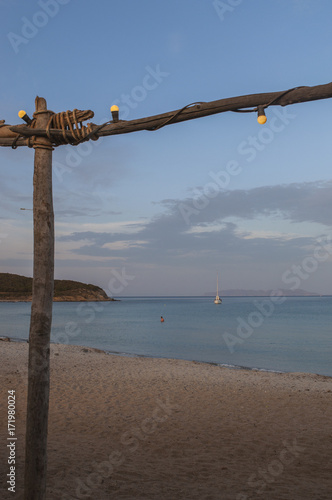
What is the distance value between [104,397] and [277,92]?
27.7 feet

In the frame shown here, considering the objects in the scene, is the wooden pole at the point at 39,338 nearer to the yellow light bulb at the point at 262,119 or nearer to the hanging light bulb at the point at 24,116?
the hanging light bulb at the point at 24,116

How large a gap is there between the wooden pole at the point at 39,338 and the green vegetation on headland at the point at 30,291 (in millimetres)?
144230

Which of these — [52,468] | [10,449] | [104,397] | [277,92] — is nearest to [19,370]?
[104,397]

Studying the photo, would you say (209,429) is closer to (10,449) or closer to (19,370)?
(10,449)

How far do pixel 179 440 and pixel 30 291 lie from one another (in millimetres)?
151239

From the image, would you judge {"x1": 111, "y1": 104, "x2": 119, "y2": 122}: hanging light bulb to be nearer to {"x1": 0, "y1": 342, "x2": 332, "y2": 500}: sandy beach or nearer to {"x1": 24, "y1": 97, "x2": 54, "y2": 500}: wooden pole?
{"x1": 24, "y1": 97, "x2": 54, "y2": 500}: wooden pole

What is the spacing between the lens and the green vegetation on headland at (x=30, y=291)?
482 feet

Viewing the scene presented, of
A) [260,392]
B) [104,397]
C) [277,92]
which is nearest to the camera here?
[277,92]

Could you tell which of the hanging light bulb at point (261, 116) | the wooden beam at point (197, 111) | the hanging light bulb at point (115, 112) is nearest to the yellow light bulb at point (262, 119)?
the hanging light bulb at point (261, 116)

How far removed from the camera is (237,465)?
5.57 metres

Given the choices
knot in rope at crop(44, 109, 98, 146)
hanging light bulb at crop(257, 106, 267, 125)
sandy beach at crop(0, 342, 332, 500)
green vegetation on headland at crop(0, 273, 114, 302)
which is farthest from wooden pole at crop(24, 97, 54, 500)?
green vegetation on headland at crop(0, 273, 114, 302)

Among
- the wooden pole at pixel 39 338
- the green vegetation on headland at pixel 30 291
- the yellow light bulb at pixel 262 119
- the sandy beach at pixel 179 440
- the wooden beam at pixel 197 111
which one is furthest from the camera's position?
the green vegetation on headland at pixel 30 291

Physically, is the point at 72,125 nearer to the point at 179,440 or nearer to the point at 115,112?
the point at 115,112

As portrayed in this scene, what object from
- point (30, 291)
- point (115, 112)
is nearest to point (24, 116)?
point (115, 112)
